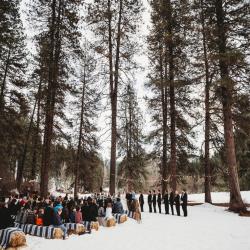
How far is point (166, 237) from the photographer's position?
10.1 meters

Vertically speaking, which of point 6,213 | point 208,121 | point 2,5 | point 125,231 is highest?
point 2,5

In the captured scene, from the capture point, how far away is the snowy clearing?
8.77 meters

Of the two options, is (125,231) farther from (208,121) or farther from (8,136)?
(8,136)

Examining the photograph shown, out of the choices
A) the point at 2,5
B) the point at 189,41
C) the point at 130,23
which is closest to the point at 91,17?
the point at 130,23

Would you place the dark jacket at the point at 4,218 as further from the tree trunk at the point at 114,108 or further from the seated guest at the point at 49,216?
the tree trunk at the point at 114,108

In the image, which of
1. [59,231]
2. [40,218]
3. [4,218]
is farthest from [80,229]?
[4,218]

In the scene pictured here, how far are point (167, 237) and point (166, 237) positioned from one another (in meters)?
0.03

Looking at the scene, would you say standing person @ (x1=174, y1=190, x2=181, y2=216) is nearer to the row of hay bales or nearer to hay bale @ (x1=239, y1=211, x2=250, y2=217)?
the row of hay bales

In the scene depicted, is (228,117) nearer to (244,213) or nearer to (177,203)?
(244,213)

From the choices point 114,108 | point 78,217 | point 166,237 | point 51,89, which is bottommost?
point 166,237

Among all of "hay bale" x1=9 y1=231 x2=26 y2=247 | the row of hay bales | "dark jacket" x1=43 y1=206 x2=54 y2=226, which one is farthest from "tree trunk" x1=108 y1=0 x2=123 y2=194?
"hay bale" x1=9 y1=231 x2=26 y2=247

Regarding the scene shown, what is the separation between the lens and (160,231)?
37.3ft

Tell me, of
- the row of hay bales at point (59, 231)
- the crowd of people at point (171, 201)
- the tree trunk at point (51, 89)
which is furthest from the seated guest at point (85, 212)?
the crowd of people at point (171, 201)

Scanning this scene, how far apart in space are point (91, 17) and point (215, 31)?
Answer: 24.7ft
